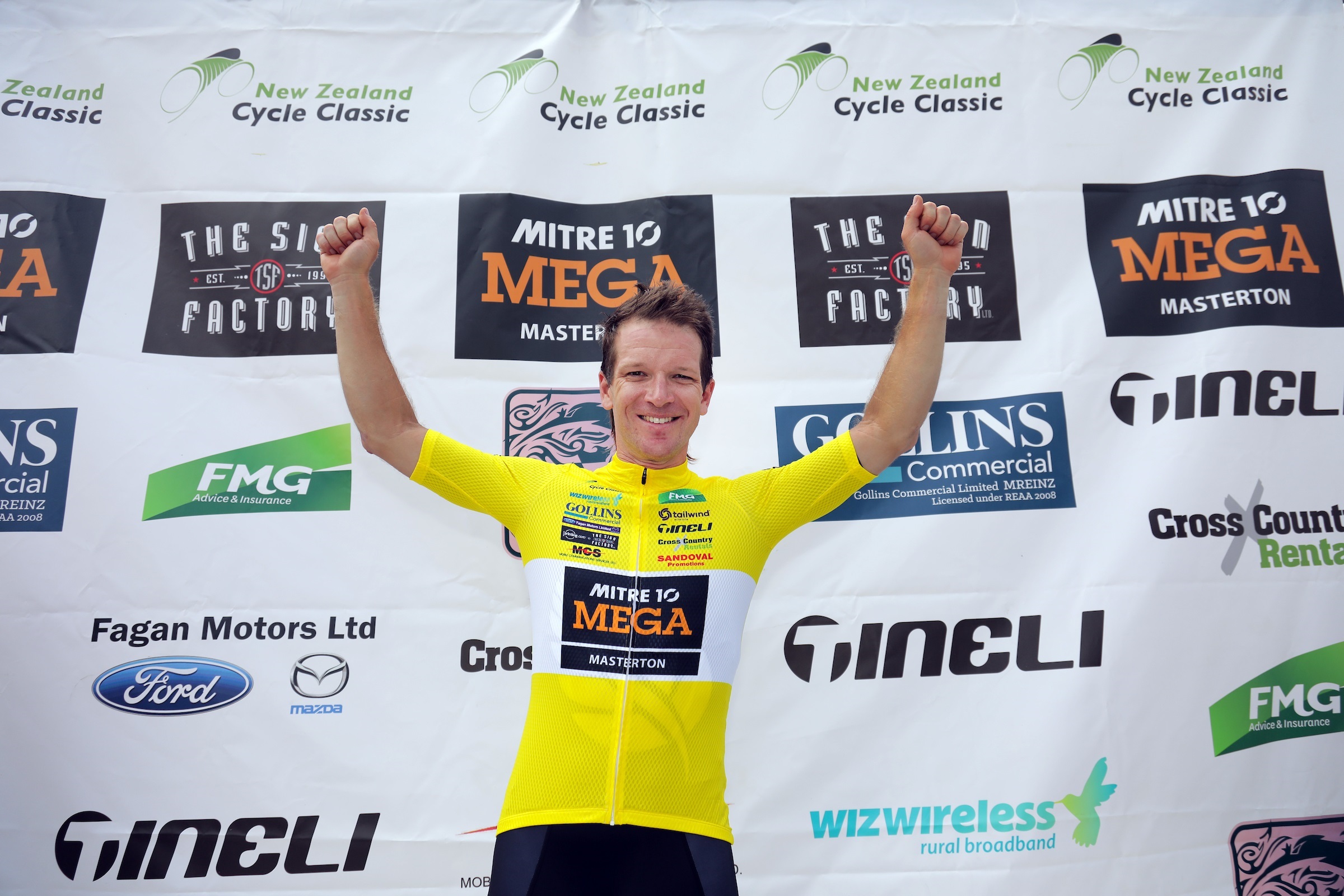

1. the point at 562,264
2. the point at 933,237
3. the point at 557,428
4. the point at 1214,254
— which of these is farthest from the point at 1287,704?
the point at 562,264

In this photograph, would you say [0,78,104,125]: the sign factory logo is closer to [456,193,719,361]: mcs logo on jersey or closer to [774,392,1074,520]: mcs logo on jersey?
[456,193,719,361]: mcs logo on jersey

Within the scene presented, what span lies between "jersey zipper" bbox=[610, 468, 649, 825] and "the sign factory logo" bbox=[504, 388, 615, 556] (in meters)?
0.95

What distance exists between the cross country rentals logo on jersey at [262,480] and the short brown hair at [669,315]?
134cm

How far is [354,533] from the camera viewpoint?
9.90 ft

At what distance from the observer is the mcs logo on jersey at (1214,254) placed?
311 centimetres

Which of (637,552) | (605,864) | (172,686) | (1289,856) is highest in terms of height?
(637,552)

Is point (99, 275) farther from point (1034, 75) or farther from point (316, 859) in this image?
point (1034, 75)

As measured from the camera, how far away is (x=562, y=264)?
321 cm

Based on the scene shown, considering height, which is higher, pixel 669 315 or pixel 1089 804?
pixel 669 315

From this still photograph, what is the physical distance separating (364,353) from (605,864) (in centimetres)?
122

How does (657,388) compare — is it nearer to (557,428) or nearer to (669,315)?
(669,315)

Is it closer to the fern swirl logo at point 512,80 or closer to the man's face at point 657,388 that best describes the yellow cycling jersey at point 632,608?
the man's face at point 657,388

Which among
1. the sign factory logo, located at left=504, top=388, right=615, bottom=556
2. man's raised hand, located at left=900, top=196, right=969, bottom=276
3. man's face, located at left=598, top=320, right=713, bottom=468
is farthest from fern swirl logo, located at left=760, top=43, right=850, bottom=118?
man's face, located at left=598, top=320, right=713, bottom=468

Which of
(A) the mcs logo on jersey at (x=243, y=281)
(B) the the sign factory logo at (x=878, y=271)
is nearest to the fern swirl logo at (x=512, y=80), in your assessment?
(A) the mcs logo on jersey at (x=243, y=281)
